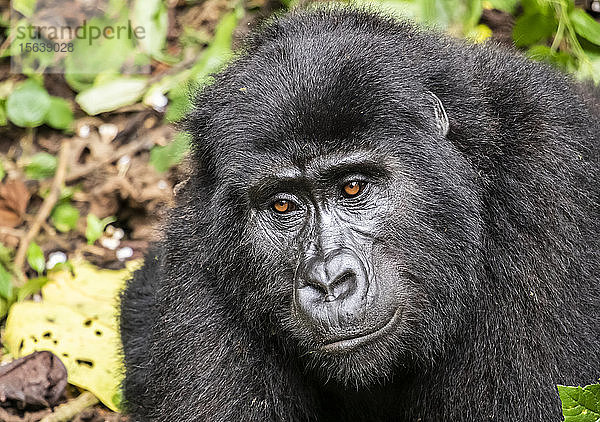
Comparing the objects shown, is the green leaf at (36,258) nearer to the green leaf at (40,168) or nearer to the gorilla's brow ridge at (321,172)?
the green leaf at (40,168)

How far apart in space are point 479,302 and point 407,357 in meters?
0.48

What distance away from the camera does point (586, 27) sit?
25.1ft

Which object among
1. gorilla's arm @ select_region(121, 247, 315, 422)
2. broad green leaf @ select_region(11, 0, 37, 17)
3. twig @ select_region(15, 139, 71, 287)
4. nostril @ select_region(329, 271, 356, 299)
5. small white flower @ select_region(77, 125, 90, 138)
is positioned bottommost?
twig @ select_region(15, 139, 71, 287)

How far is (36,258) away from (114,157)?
56.0 inches

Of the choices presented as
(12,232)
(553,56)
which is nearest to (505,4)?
(553,56)

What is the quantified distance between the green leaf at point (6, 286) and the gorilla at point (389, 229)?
2820 millimetres

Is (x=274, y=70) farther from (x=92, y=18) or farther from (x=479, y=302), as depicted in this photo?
(x=92, y=18)

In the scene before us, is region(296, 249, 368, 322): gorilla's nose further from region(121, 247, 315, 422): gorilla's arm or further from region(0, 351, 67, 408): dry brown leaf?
region(0, 351, 67, 408): dry brown leaf

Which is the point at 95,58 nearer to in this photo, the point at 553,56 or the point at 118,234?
the point at 118,234

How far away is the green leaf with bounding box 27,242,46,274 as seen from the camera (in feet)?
25.6

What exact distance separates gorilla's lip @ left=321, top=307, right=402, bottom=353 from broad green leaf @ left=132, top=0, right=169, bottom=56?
5.48m

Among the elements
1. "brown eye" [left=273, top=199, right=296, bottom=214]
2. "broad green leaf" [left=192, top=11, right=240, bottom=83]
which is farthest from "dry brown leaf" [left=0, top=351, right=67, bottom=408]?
"broad green leaf" [left=192, top=11, right=240, bottom=83]

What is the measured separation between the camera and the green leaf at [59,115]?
910 centimetres

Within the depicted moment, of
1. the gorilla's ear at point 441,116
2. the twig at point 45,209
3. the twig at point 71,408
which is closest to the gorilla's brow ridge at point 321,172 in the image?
the gorilla's ear at point 441,116
